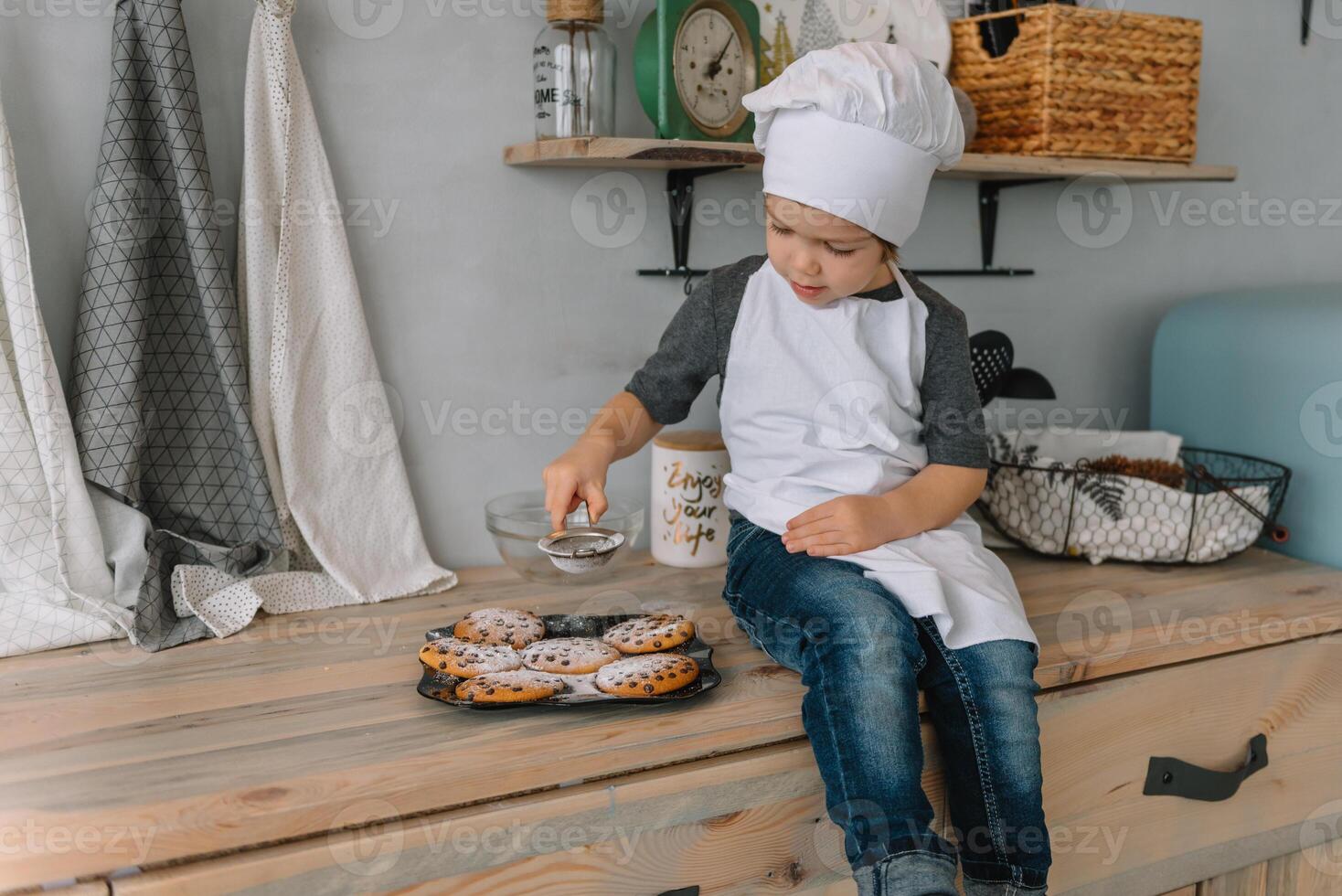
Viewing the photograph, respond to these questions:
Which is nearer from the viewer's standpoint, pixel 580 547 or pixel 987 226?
pixel 580 547

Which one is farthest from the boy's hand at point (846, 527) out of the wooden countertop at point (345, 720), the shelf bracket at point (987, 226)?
the shelf bracket at point (987, 226)

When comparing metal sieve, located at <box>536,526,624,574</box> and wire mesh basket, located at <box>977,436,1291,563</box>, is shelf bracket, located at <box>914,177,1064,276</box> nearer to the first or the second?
A: wire mesh basket, located at <box>977,436,1291,563</box>

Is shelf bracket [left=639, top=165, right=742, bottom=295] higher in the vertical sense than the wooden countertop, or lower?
higher

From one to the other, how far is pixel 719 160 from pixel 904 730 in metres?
0.64

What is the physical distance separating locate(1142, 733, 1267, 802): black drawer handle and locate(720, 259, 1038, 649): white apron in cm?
27

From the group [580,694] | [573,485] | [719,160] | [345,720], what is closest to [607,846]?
[580,694]

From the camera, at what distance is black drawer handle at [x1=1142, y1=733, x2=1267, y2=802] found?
1161mm

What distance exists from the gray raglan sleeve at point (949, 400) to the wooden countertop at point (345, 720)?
0.68ft

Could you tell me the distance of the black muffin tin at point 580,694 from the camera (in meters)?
0.92

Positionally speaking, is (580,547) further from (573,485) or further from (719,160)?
(719,160)

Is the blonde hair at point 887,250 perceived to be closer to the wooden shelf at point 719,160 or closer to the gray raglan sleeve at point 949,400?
the gray raglan sleeve at point 949,400

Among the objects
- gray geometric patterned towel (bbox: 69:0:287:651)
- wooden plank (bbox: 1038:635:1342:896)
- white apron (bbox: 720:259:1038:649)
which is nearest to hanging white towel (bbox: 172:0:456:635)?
gray geometric patterned towel (bbox: 69:0:287:651)

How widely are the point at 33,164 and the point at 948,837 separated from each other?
1105 millimetres

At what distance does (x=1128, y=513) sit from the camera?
4.46 feet
